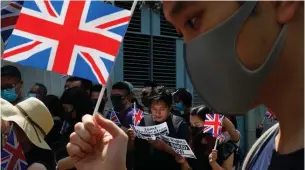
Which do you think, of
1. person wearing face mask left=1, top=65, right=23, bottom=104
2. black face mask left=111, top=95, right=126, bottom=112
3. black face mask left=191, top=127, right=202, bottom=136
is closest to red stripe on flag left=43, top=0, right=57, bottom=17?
person wearing face mask left=1, top=65, right=23, bottom=104

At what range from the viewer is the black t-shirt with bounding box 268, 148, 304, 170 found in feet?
3.83

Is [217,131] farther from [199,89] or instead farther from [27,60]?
[199,89]

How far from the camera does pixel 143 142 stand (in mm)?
4582

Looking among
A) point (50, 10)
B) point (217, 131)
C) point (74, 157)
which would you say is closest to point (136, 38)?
point (217, 131)

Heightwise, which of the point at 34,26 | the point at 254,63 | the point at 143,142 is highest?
the point at 34,26

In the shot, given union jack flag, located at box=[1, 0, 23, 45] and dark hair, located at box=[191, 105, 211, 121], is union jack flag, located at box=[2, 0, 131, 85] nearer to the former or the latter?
union jack flag, located at box=[1, 0, 23, 45]

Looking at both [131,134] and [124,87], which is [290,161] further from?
[124,87]

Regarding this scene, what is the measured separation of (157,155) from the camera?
4.50m

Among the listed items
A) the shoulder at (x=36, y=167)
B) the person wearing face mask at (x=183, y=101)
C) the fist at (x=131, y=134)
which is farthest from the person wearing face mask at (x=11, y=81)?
the person wearing face mask at (x=183, y=101)

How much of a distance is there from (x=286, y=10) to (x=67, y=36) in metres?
1.28

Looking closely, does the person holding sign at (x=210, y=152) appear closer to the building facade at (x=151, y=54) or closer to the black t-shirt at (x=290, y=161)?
the black t-shirt at (x=290, y=161)

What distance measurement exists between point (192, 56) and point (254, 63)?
0.46 ft

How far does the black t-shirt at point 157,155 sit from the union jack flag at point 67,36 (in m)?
2.37

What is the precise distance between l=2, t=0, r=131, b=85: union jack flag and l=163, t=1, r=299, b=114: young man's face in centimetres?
100
